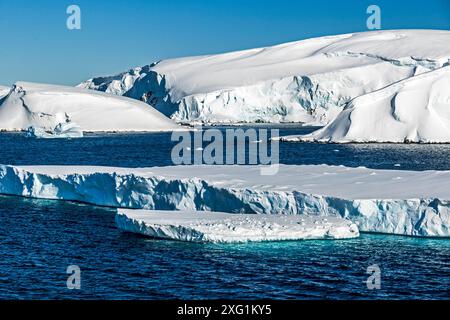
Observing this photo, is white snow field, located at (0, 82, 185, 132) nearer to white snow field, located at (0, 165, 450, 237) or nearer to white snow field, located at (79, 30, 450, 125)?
white snow field, located at (79, 30, 450, 125)

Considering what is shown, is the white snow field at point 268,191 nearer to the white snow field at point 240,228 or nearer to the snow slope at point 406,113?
the white snow field at point 240,228

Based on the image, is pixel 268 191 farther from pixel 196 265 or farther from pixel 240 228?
pixel 196 265

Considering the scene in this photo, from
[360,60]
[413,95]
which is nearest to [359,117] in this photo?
[413,95]

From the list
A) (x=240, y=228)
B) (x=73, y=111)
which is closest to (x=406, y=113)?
(x=240, y=228)

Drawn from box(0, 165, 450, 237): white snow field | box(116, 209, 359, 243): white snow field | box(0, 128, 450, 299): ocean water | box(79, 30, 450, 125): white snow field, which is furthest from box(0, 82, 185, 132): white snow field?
box(116, 209, 359, 243): white snow field

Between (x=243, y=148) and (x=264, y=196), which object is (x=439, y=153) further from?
(x=264, y=196)

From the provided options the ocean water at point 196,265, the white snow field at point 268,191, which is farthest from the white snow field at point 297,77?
the ocean water at point 196,265
